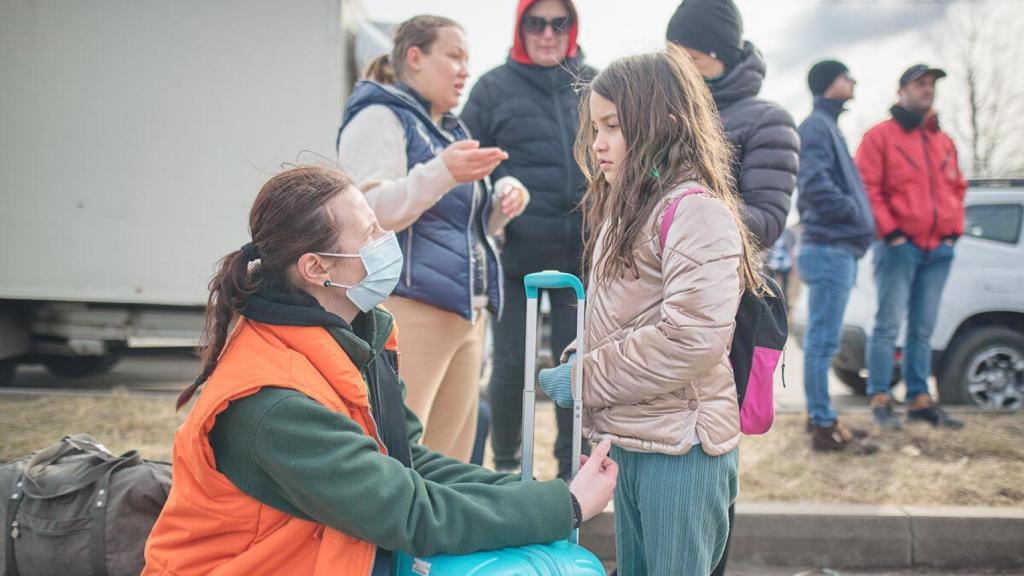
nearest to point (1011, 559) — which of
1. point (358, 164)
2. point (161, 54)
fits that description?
point (358, 164)

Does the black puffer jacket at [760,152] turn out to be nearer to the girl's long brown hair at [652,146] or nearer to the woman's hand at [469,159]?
the girl's long brown hair at [652,146]

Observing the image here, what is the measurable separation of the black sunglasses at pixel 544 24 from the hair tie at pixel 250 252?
2.14 meters

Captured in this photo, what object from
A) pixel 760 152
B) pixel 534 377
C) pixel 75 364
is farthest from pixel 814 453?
pixel 75 364

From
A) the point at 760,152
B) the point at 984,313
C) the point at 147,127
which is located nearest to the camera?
the point at 760,152

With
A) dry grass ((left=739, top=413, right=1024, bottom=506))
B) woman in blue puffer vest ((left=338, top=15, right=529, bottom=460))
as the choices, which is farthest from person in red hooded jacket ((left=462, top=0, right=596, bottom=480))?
dry grass ((left=739, top=413, right=1024, bottom=506))

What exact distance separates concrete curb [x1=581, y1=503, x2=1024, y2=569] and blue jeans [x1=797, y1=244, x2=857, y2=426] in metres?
1.10

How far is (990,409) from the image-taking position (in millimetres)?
5871

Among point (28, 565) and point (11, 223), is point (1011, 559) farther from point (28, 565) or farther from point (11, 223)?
point (11, 223)

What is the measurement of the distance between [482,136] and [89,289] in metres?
4.31

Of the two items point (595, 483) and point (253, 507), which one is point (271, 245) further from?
point (595, 483)

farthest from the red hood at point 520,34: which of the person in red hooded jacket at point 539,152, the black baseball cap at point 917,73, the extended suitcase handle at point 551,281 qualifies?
the black baseball cap at point 917,73

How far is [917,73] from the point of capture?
5.41 m

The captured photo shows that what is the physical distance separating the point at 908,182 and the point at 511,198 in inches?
126

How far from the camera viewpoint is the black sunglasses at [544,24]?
3.66 m
